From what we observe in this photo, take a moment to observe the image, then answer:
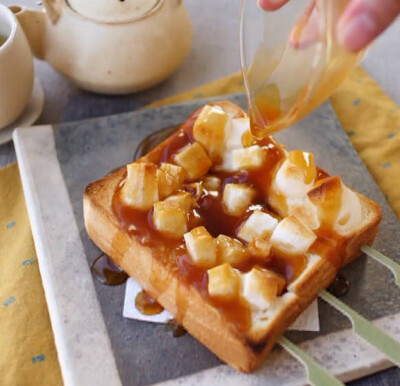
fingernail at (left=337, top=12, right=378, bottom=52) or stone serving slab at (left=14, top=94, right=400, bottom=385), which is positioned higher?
fingernail at (left=337, top=12, right=378, bottom=52)

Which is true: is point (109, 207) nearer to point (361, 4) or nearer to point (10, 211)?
point (10, 211)

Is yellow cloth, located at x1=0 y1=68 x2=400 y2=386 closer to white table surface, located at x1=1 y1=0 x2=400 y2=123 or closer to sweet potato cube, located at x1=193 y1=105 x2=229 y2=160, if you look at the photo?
white table surface, located at x1=1 y1=0 x2=400 y2=123

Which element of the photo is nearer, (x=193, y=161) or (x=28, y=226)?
(x=193, y=161)

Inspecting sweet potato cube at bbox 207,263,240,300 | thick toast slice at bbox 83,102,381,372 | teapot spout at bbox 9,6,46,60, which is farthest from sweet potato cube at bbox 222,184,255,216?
teapot spout at bbox 9,6,46,60

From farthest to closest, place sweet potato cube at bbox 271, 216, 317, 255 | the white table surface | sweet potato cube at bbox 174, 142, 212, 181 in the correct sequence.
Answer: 1. the white table surface
2. sweet potato cube at bbox 174, 142, 212, 181
3. sweet potato cube at bbox 271, 216, 317, 255

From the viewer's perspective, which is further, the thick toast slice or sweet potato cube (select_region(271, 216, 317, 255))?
sweet potato cube (select_region(271, 216, 317, 255))

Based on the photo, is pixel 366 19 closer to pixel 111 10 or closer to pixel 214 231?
pixel 214 231

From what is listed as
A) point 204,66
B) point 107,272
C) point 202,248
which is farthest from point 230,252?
point 204,66

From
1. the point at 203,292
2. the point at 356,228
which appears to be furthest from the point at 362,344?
the point at 203,292
